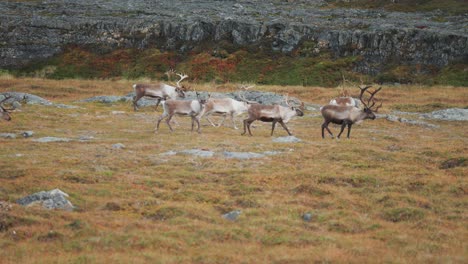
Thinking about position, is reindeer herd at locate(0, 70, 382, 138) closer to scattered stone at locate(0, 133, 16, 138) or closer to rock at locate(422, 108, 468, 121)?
scattered stone at locate(0, 133, 16, 138)

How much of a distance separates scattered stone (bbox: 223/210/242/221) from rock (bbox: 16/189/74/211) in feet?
13.7

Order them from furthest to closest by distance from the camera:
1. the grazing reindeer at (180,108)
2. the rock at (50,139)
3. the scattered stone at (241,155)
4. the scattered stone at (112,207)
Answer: the grazing reindeer at (180,108) → the rock at (50,139) → the scattered stone at (241,155) → the scattered stone at (112,207)

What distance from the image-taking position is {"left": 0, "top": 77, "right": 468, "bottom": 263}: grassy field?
12180mm

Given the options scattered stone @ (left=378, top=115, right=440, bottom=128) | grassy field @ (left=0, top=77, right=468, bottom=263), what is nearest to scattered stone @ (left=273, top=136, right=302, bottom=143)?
grassy field @ (left=0, top=77, right=468, bottom=263)

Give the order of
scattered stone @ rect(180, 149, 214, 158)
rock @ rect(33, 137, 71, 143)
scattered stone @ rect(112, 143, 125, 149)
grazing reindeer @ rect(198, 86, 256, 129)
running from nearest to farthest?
1. scattered stone @ rect(180, 149, 214, 158)
2. scattered stone @ rect(112, 143, 125, 149)
3. rock @ rect(33, 137, 71, 143)
4. grazing reindeer @ rect(198, 86, 256, 129)

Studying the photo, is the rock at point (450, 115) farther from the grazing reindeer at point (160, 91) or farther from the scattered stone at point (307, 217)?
the scattered stone at point (307, 217)

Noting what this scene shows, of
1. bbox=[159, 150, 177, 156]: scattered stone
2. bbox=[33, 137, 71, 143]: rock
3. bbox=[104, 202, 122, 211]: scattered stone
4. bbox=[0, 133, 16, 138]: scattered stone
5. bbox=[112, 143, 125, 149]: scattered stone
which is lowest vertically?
bbox=[0, 133, 16, 138]: scattered stone

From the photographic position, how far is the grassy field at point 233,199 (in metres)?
12.2

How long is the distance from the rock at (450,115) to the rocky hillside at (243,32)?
903 inches

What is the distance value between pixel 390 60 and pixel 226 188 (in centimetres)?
4867

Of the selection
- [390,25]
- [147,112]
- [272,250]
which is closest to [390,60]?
[390,25]

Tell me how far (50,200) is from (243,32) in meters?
56.4

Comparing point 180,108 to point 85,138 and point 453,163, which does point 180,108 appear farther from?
point 453,163

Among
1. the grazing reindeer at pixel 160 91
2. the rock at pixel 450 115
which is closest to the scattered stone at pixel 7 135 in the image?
the grazing reindeer at pixel 160 91
